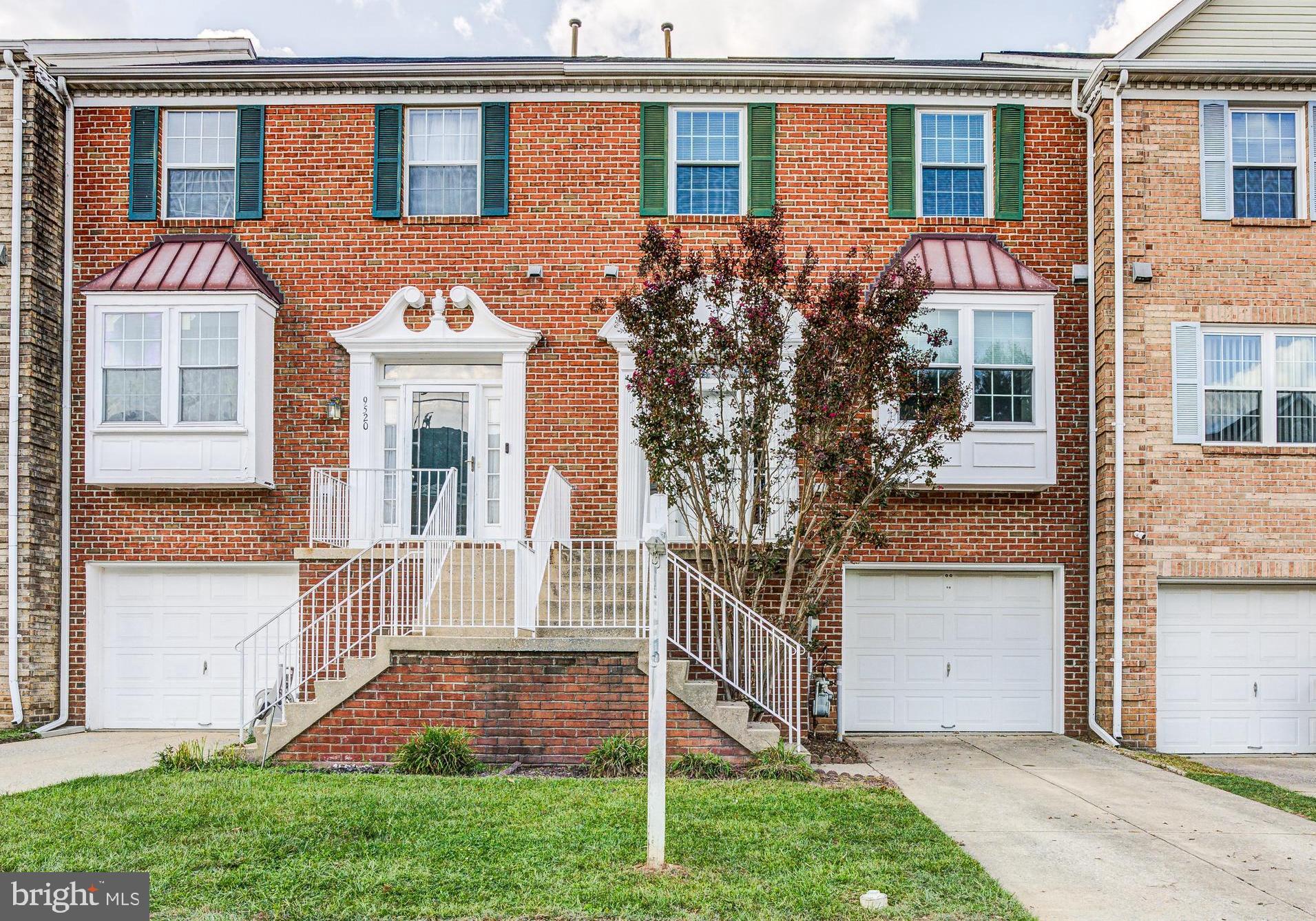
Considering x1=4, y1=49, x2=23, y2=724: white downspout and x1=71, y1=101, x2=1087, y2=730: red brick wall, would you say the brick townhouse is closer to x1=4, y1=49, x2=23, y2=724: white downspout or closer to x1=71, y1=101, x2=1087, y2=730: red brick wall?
x1=71, y1=101, x2=1087, y2=730: red brick wall

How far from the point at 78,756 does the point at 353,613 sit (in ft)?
9.38

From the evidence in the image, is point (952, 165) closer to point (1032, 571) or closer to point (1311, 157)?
point (1311, 157)

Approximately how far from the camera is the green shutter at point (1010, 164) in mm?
12609

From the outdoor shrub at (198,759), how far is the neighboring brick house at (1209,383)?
8665 mm

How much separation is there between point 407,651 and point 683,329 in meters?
3.79

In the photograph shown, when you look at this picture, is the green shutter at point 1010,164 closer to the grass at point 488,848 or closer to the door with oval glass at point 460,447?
the door with oval glass at point 460,447

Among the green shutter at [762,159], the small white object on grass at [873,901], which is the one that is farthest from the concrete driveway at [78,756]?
the green shutter at [762,159]

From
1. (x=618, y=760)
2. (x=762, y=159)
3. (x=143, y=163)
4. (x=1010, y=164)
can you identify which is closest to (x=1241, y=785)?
(x=618, y=760)

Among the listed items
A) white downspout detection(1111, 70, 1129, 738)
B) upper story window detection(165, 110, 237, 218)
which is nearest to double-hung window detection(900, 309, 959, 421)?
white downspout detection(1111, 70, 1129, 738)

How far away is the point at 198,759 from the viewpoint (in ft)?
29.6

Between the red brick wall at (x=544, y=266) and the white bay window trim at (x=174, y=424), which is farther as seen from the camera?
the red brick wall at (x=544, y=266)

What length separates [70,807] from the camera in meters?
7.56

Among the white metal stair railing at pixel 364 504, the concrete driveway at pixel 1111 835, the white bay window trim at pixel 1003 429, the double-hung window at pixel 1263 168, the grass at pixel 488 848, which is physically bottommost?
the concrete driveway at pixel 1111 835

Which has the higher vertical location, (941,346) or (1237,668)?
(941,346)
